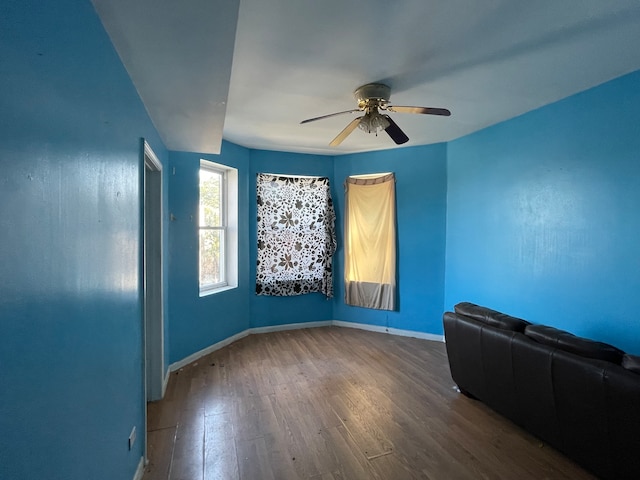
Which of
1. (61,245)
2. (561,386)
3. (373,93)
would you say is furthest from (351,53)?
(561,386)

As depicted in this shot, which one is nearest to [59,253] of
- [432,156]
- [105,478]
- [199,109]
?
[105,478]

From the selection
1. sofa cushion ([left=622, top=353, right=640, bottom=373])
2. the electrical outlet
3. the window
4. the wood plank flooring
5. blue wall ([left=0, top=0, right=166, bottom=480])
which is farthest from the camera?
the window

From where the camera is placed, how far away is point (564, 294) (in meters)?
2.72

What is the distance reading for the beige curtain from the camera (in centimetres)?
439

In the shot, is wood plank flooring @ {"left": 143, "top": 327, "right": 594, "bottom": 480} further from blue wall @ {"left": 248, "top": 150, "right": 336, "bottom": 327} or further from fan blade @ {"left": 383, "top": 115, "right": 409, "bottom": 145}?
fan blade @ {"left": 383, "top": 115, "right": 409, "bottom": 145}

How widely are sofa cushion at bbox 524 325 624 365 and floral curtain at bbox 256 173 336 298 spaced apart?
9.61 ft

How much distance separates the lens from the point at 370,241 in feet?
14.9

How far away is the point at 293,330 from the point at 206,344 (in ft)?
4.34

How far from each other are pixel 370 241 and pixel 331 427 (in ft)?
8.74

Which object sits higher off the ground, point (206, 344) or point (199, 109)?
point (199, 109)

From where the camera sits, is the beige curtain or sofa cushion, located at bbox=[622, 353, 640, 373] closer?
sofa cushion, located at bbox=[622, 353, 640, 373]

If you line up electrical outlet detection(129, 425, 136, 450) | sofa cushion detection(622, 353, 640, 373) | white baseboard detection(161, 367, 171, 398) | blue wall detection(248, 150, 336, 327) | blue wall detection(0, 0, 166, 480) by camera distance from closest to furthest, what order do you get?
blue wall detection(0, 0, 166, 480), sofa cushion detection(622, 353, 640, 373), electrical outlet detection(129, 425, 136, 450), white baseboard detection(161, 367, 171, 398), blue wall detection(248, 150, 336, 327)

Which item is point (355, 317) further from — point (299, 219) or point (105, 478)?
Result: point (105, 478)

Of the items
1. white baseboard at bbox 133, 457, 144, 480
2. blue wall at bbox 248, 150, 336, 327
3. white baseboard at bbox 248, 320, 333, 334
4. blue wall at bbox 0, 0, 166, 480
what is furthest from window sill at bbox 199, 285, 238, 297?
blue wall at bbox 0, 0, 166, 480
